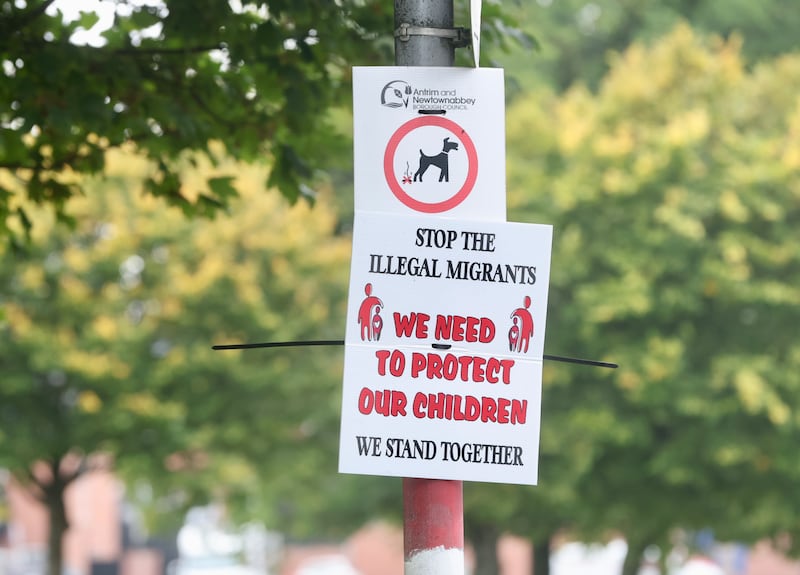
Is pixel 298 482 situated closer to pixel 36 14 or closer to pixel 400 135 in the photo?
pixel 36 14

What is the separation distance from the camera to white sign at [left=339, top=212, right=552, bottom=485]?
14.4ft

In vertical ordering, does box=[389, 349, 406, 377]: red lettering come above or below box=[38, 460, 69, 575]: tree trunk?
below

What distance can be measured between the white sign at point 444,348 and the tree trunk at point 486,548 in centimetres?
2371

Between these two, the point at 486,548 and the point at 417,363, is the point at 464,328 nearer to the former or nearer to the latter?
the point at 417,363

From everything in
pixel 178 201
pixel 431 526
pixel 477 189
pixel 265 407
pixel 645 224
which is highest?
pixel 645 224

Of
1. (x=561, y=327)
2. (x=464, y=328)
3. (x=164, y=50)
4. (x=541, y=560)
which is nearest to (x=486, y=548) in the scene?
(x=541, y=560)

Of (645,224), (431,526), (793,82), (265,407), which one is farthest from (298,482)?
(431,526)

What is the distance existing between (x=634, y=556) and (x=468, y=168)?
22973 millimetres

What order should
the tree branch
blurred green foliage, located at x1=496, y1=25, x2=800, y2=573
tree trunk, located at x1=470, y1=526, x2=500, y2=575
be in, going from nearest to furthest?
the tree branch → blurred green foliage, located at x1=496, y1=25, x2=800, y2=573 → tree trunk, located at x1=470, y1=526, x2=500, y2=575

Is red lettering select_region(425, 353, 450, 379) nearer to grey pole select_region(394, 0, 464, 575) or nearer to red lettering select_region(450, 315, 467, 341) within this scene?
red lettering select_region(450, 315, 467, 341)

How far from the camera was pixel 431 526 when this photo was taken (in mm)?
4438

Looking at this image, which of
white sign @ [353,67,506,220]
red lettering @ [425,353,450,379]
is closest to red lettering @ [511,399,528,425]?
red lettering @ [425,353,450,379]

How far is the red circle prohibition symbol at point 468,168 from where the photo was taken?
4500 mm

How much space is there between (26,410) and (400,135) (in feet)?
69.3
